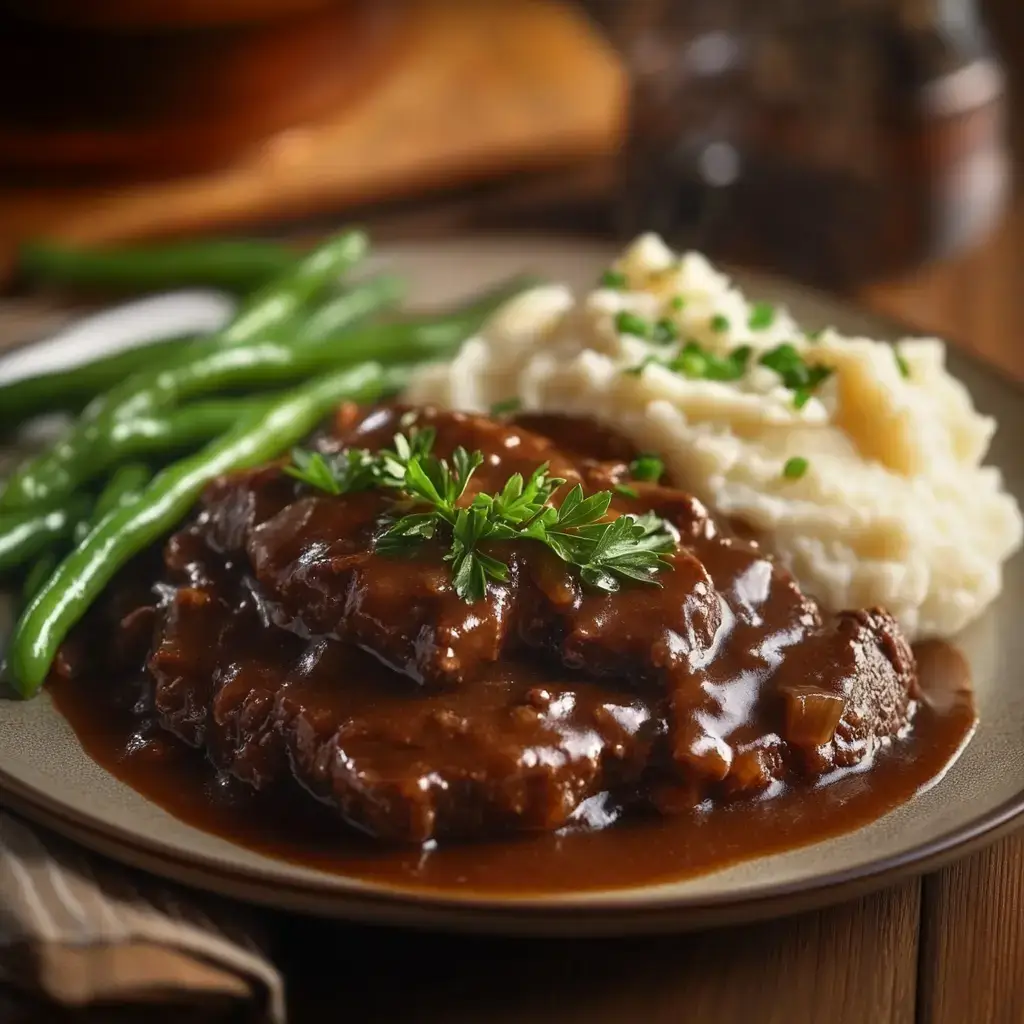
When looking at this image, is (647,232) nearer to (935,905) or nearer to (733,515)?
(733,515)

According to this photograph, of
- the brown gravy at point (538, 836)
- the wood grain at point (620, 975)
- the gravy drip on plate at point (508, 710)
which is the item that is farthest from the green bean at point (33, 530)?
the wood grain at point (620, 975)

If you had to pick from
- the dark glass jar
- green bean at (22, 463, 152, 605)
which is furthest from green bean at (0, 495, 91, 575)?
the dark glass jar

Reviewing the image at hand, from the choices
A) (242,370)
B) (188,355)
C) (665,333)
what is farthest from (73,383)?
(665,333)

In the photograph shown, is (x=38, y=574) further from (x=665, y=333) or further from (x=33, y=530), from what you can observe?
(x=665, y=333)

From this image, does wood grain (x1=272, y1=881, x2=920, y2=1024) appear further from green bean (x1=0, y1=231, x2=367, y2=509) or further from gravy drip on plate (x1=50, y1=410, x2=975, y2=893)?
green bean (x1=0, y1=231, x2=367, y2=509)

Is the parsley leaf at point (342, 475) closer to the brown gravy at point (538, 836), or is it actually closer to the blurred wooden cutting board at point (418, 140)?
the brown gravy at point (538, 836)

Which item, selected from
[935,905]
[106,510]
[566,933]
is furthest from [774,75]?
[566,933]
